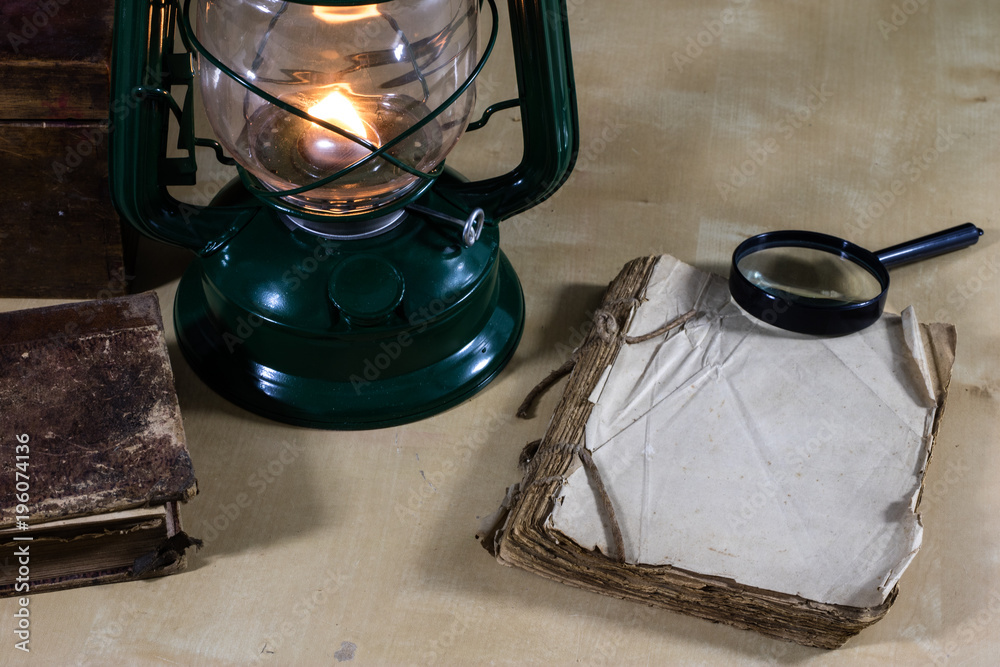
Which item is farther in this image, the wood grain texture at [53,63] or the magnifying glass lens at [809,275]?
the magnifying glass lens at [809,275]

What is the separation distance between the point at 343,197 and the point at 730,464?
1.35 feet

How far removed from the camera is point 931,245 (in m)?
1.14

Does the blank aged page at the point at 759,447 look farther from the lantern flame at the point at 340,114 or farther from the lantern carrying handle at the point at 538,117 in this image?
the lantern flame at the point at 340,114

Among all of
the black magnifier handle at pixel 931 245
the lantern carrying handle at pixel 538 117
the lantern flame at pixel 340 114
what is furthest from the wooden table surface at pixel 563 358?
the lantern flame at pixel 340 114

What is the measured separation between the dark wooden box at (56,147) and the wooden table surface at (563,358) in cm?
7

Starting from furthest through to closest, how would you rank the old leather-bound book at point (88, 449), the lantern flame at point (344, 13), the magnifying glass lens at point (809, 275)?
the magnifying glass lens at point (809, 275), the lantern flame at point (344, 13), the old leather-bound book at point (88, 449)

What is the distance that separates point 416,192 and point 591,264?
28 cm

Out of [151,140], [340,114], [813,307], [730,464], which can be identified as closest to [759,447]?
[730,464]

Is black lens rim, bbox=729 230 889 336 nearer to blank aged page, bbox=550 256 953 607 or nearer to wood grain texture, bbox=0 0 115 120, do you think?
blank aged page, bbox=550 256 953 607

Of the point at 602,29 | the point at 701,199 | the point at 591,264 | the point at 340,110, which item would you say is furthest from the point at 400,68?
the point at 602,29

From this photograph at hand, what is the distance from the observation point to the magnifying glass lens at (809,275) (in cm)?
104

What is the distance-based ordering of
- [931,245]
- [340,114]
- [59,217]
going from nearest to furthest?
[340,114]
[59,217]
[931,245]

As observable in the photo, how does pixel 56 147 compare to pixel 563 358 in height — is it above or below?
above

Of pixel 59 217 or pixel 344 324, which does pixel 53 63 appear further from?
pixel 344 324
